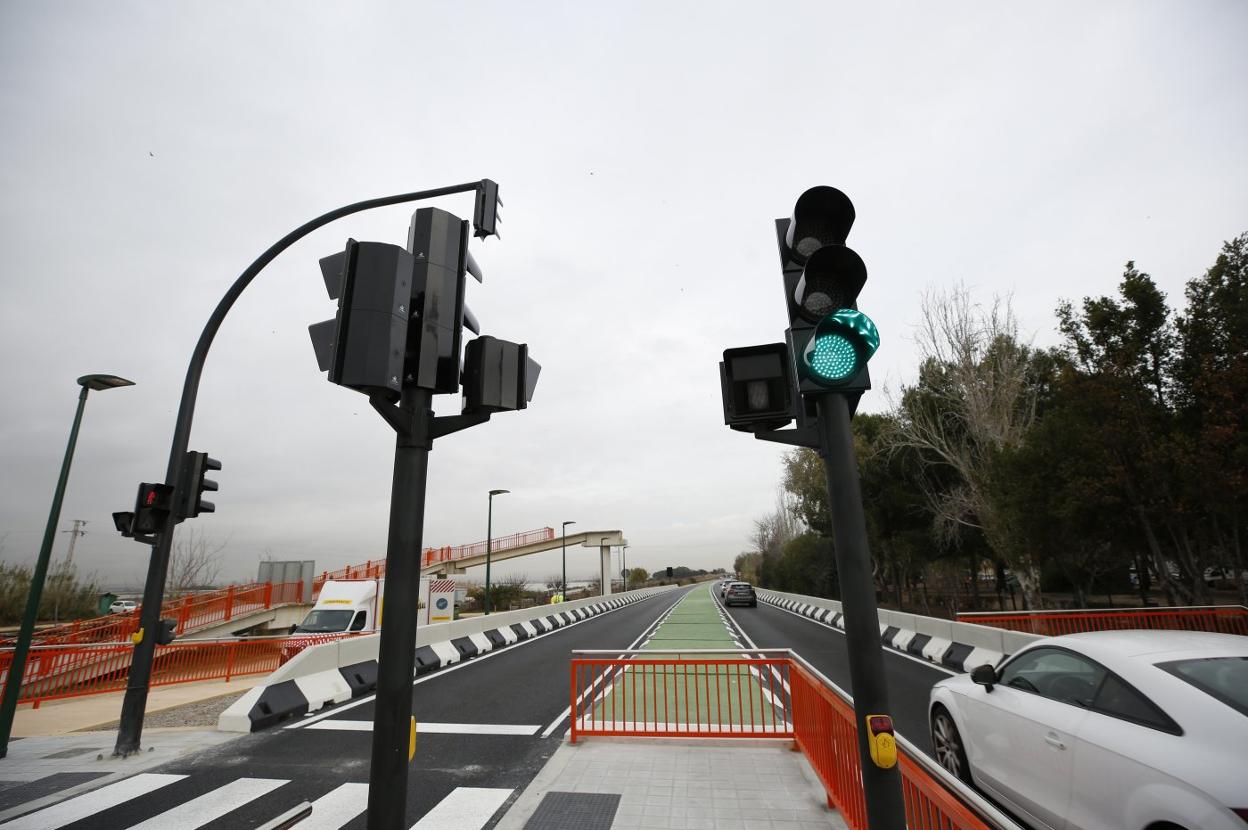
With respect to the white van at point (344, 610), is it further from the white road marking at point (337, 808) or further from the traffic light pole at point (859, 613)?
the traffic light pole at point (859, 613)

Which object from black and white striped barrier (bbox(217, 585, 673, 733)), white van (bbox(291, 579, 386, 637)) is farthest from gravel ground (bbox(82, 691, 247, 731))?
white van (bbox(291, 579, 386, 637))

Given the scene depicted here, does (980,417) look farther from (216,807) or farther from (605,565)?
(605,565)

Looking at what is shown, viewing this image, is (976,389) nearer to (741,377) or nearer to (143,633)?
(741,377)

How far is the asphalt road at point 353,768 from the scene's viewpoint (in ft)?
16.6

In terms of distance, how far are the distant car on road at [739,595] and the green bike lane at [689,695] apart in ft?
61.4

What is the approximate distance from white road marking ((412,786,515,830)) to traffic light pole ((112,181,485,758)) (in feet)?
14.3

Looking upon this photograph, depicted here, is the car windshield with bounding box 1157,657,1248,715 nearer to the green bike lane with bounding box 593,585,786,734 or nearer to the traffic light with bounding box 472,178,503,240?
the green bike lane with bounding box 593,585,786,734

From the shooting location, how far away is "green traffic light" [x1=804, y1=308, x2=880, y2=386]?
279 cm

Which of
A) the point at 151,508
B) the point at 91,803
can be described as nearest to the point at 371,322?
the point at 91,803

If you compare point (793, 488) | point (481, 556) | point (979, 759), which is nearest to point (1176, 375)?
point (979, 759)

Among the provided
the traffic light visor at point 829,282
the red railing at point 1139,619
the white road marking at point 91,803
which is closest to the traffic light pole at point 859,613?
the traffic light visor at point 829,282

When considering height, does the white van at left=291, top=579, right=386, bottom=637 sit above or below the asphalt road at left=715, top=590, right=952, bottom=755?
above

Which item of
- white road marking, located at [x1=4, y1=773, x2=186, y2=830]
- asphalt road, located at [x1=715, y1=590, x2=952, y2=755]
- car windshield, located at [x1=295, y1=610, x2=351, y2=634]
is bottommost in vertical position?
asphalt road, located at [x1=715, y1=590, x2=952, y2=755]

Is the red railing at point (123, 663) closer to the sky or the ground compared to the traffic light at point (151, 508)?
closer to the ground
